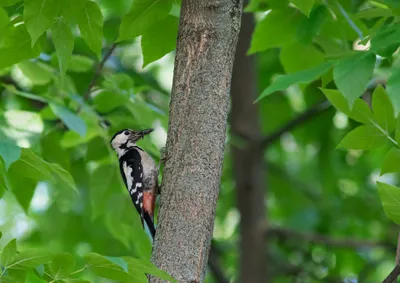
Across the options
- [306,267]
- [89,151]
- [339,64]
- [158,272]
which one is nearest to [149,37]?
[339,64]

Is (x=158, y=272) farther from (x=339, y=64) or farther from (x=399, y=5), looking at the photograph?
(x=399, y=5)

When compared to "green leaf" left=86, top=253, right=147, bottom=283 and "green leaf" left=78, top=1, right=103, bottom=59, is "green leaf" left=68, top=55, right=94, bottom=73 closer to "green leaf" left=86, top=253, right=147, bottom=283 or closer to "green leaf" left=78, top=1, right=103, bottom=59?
"green leaf" left=78, top=1, right=103, bottom=59

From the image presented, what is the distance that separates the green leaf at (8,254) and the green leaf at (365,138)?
46.4 inches

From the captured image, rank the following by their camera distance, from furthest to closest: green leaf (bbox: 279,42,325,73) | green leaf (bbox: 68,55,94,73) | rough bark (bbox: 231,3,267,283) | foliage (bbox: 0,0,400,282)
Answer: rough bark (bbox: 231,3,267,283) → green leaf (bbox: 68,55,94,73) → green leaf (bbox: 279,42,325,73) → foliage (bbox: 0,0,400,282)

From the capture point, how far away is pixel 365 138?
8.30 ft

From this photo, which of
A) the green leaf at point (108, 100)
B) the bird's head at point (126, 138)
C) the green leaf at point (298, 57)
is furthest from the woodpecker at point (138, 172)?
the green leaf at point (298, 57)

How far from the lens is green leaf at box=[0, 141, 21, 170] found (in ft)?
7.13

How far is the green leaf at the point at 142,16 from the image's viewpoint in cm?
259

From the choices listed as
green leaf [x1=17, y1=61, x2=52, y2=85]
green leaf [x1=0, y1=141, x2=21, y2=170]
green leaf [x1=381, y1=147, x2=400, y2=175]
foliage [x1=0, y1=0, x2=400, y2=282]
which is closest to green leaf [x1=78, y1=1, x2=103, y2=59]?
foliage [x1=0, y1=0, x2=400, y2=282]

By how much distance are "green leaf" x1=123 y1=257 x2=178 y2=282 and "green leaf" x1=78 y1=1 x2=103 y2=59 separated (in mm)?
889

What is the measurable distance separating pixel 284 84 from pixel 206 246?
0.59m

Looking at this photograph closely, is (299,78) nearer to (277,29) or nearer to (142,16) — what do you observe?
(142,16)

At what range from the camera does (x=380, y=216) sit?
6.37 meters

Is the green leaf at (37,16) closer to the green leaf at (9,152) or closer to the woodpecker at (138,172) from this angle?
the green leaf at (9,152)
